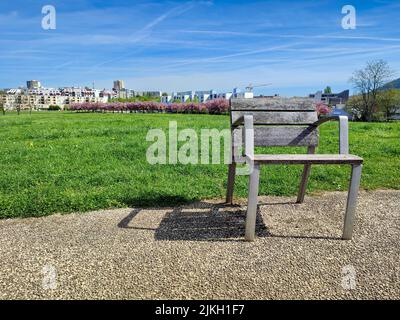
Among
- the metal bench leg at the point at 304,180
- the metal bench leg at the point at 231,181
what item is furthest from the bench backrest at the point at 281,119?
the metal bench leg at the point at 231,181

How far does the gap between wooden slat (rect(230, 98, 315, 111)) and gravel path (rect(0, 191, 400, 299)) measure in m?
1.24

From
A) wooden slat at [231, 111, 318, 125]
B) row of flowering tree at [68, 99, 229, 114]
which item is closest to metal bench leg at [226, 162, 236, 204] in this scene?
wooden slat at [231, 111, 318, 125]

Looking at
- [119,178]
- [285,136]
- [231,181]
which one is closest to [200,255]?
[231,181]

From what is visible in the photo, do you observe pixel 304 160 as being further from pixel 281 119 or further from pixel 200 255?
pixel 200 255

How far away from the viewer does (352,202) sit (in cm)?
352

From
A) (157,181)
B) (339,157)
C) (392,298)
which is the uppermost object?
(339,157)

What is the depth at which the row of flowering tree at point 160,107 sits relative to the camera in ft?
171

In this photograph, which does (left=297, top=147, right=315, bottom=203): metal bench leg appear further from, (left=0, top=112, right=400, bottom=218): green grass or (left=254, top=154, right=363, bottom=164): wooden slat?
(left=254, top=154, right=363, bottom=164): wooden slat

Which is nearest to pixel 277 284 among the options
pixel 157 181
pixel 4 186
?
pixel 157 181

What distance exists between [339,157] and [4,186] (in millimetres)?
4438

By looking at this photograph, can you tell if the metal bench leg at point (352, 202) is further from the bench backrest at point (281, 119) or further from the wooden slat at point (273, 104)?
the wooden slat at point (273, 104)

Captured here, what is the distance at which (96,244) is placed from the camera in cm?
343
